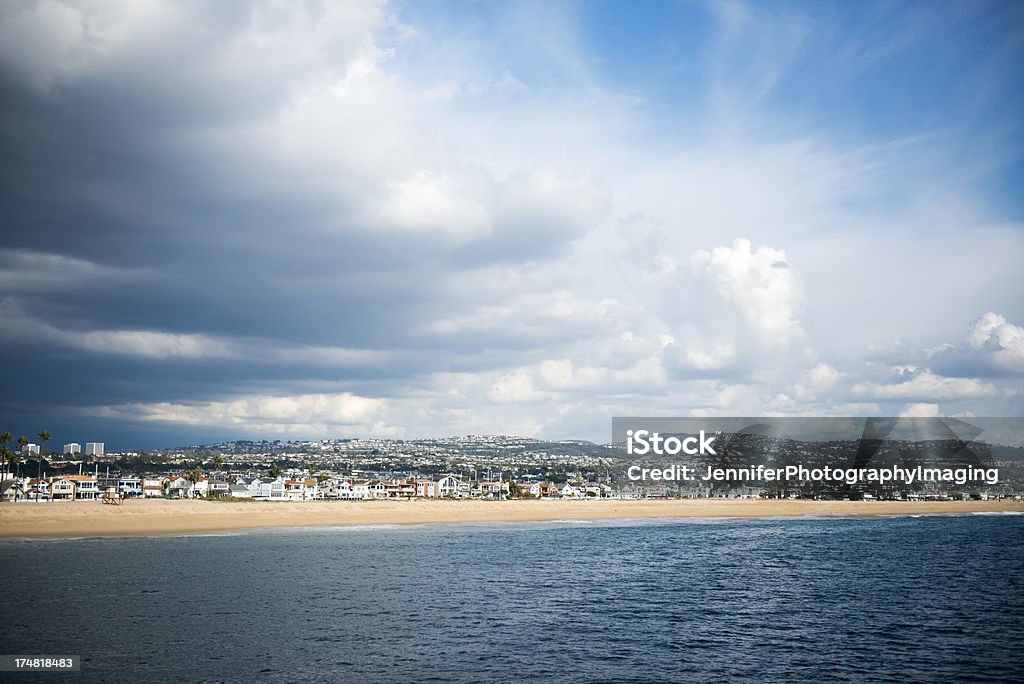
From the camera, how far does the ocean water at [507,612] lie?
23.9m

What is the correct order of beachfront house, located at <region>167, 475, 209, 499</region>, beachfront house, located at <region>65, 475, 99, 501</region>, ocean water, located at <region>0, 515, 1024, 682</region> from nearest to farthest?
1. ocean water, located at <region>0, 515, 1024, 682</region>
2. beachfront house, located at <region>65, 475, 99, 501</region>
3. beachfront house, located at <region>167, 475, 209, 499</region>

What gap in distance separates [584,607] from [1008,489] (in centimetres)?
21367

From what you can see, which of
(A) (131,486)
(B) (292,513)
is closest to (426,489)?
(A) (131,486)

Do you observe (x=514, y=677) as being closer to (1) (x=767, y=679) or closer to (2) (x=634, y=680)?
(2) (x=634, y=680)

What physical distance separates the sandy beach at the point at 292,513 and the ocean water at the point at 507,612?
50.8 ft

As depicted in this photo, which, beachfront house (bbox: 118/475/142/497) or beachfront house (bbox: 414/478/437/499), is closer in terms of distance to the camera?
beachfront house (bbox: 118/475/142/497)

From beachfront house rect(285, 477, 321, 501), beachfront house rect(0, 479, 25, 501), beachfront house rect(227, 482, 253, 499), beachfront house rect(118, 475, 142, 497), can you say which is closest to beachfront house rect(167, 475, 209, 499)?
beachfront house rect(227, 482, 253, 499)

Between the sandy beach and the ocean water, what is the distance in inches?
610

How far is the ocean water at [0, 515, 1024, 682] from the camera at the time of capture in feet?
78.3

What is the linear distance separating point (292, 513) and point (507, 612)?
77.2 meters

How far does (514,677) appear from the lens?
73.6 feet

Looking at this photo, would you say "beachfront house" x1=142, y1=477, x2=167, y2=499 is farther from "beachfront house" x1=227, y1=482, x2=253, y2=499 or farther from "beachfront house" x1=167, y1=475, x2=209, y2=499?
"beachfront house" x1=227, y1=482, x2=253, y2=499

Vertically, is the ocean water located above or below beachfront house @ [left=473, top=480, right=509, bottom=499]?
above

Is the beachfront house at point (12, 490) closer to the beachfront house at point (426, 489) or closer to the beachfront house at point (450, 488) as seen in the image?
the beachfront house at point (426, 489)
